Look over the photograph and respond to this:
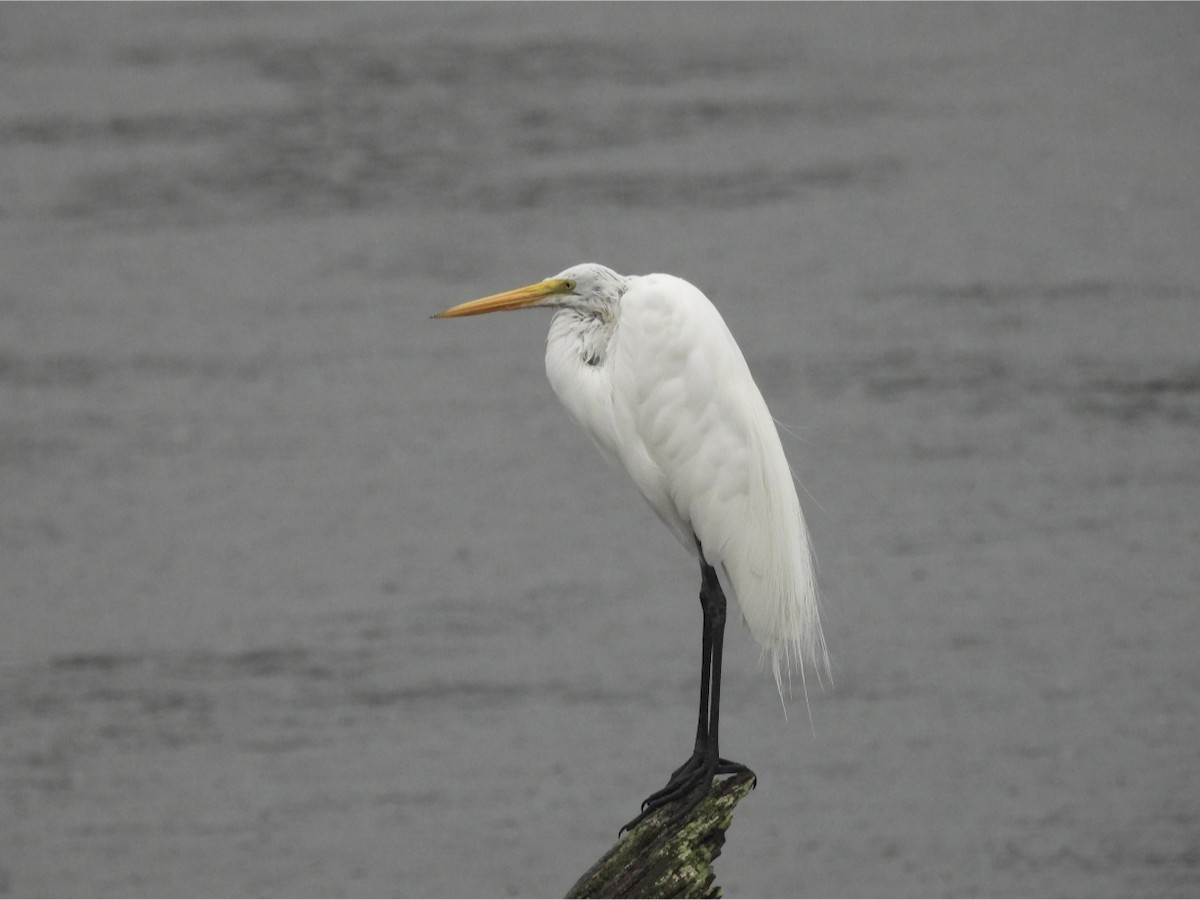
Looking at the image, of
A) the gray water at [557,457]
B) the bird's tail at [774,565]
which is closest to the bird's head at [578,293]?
the bird's tail at [774,565]

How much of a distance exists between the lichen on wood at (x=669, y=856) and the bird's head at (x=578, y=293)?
131cm

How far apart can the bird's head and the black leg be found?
77 cm

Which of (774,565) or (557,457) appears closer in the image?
(774,565)

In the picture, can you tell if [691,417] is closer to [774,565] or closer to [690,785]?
[774,565]

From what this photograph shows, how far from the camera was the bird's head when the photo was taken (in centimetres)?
490

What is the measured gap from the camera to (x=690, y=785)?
4.71 meters

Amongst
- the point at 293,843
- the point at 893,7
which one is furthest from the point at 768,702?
the point at 893,7

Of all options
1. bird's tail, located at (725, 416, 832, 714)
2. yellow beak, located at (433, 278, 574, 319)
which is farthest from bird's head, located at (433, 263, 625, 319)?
bird's tail, located at (725, 416, 832, 714)

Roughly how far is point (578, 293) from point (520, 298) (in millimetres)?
157

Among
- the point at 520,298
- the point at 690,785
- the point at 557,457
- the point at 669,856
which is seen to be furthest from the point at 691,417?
the point at 557,457

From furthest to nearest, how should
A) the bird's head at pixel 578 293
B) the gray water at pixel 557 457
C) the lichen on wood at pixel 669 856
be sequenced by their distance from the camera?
the gray water at pixel 557 457 < the bird's head at pixel 578 293 < the lichen on wood at pixel 669 856

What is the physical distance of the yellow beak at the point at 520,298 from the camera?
4.89 m

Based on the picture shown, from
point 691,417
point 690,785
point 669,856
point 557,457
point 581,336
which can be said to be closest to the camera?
point 669,856

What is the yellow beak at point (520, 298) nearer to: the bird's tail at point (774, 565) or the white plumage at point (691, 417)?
the white plumage at point (691, 417)
